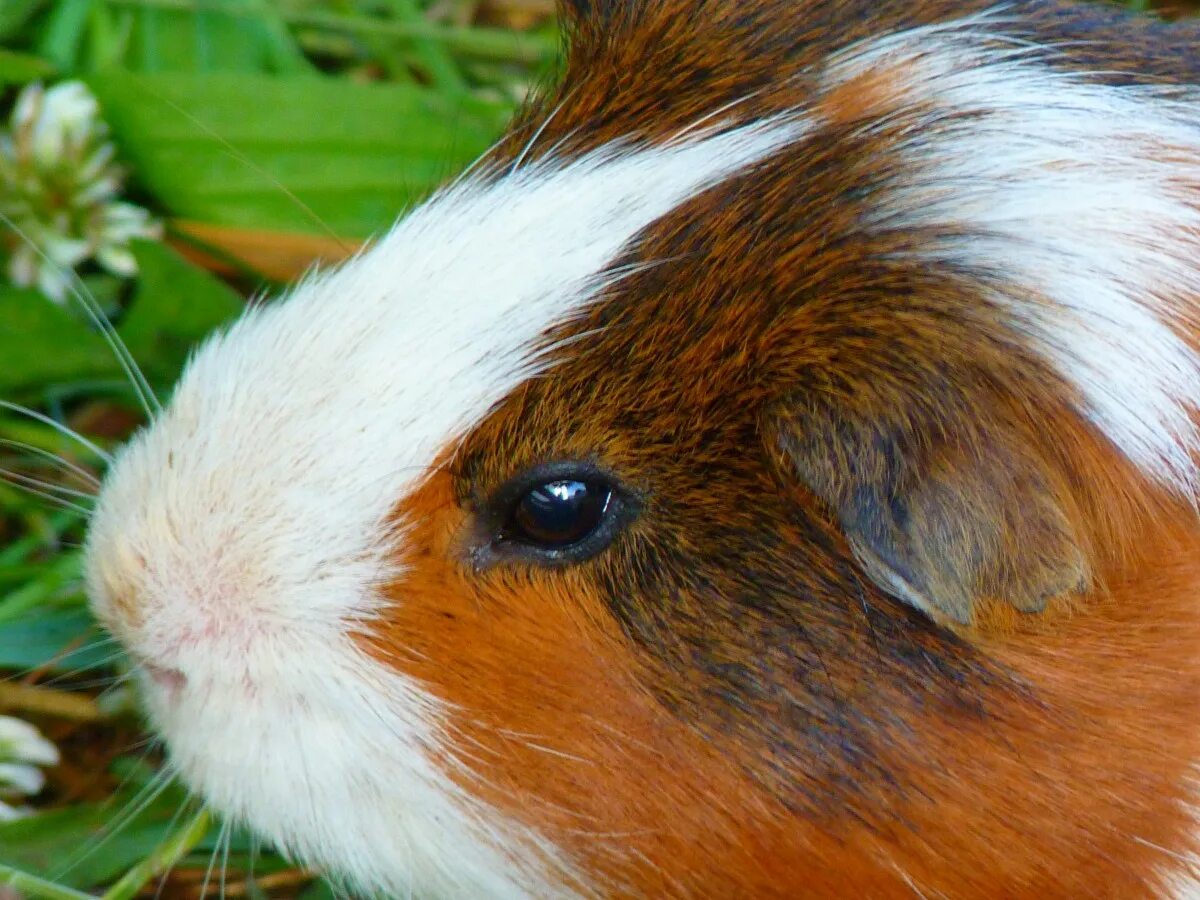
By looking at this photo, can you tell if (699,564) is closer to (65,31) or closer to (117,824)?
(117,824)

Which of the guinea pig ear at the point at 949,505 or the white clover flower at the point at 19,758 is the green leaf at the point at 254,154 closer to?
the white clover flower at the point at 19,758

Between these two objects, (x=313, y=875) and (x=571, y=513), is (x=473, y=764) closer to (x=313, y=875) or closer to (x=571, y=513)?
(x=571, y=513)

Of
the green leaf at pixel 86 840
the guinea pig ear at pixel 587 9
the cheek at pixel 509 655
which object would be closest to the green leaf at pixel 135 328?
the green leaf at pixel 86 840

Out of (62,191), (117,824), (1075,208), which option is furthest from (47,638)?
(1075,208)

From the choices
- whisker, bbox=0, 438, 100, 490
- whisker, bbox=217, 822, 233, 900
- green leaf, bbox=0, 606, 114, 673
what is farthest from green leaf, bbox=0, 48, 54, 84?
whisker, bbox=217, 822, 233, 900

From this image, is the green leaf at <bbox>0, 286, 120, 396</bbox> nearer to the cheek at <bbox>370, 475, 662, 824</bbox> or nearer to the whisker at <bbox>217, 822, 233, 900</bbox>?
the whisker at <bbox>217, 822, 233, 900</bbox>

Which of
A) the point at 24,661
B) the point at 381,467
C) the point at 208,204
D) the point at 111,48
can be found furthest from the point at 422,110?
the point at 381,467
